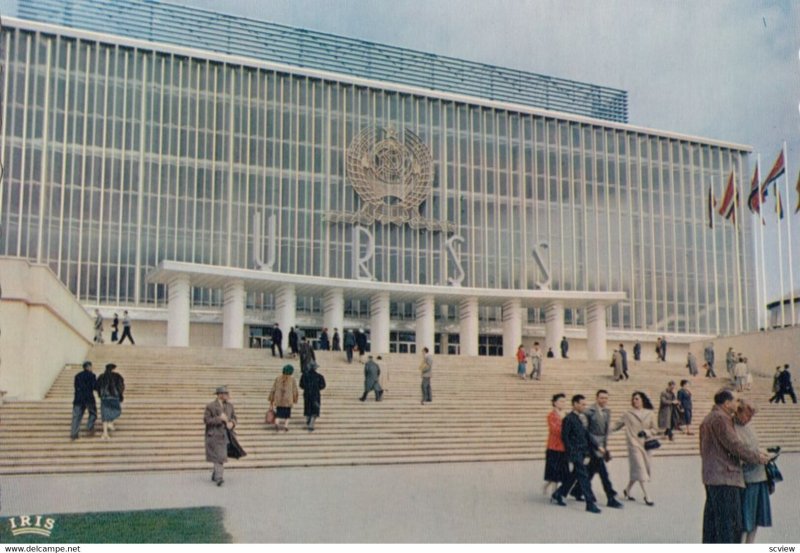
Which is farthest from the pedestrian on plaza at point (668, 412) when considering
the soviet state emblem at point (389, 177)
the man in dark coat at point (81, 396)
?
the soviet state emblem at point (389, 177)

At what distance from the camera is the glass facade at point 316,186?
146 feet

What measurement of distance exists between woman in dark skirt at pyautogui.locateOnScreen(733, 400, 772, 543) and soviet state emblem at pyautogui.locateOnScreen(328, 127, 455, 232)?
42.4m

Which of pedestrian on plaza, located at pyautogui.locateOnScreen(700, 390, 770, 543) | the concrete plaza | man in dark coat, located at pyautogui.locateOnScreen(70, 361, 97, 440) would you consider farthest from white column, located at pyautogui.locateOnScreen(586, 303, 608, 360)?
pedestrian on plaza, located at pyautogui.locateOnScreen(700, 390, 770, 543)

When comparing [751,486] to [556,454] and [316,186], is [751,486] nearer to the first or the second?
[556,454]

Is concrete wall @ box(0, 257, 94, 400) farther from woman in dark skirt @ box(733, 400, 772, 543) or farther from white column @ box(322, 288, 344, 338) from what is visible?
white column @ box(322, 288, 344, 338)

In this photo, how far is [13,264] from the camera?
1888 centimetres

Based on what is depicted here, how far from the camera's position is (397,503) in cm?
1177

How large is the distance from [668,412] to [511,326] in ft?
71.2

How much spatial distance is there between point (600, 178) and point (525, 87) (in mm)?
7693

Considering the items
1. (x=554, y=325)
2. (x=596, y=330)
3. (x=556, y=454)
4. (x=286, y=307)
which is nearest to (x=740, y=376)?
(x=596, y=330)

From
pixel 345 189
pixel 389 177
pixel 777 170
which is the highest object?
pixel 389 177

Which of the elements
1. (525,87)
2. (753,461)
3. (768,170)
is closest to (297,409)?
(753,461)

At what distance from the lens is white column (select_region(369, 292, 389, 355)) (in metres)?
39.4

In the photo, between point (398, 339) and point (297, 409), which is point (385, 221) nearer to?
point (398, 339)
